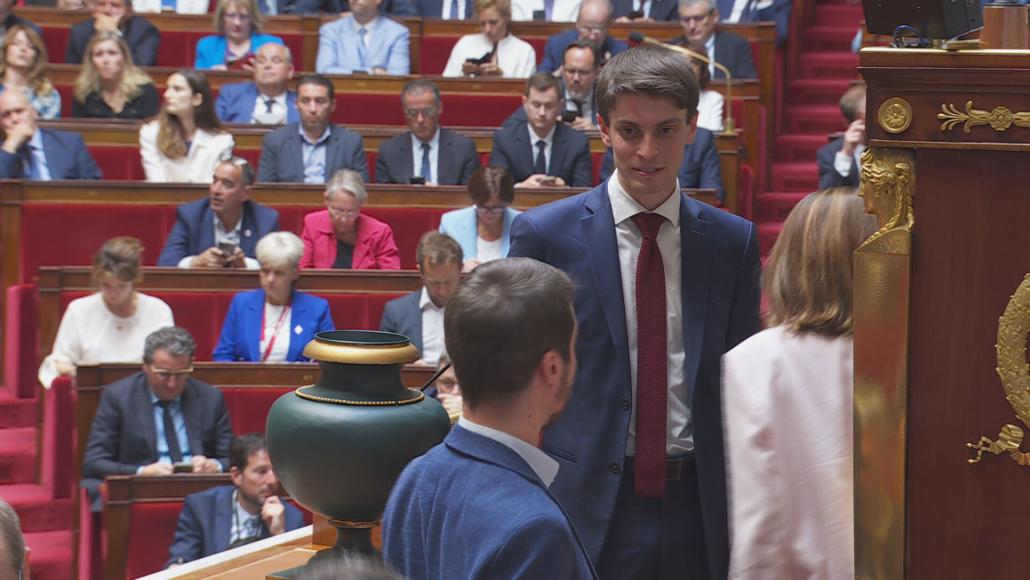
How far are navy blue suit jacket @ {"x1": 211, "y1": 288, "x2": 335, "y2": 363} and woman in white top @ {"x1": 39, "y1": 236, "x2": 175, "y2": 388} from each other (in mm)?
181

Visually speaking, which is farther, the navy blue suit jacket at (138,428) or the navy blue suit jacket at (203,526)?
the navy blue suit jacket at (138,428)

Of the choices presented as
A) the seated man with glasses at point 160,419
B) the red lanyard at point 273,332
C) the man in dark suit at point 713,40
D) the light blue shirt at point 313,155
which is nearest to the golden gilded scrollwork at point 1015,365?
the seated man with glasses at point 160,419

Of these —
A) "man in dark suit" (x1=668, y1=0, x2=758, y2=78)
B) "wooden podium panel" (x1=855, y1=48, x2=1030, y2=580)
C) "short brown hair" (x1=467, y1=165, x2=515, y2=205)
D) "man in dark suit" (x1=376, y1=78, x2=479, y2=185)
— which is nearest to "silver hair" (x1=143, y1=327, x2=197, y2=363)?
"short brown hair" (x1=467, y1=165, x2=515, y2=205)

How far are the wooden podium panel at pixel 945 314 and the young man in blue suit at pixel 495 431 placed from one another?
15.1 inches

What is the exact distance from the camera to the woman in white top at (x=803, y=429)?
1646 millimetres

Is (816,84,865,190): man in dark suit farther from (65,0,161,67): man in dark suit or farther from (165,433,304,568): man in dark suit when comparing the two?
(65,0,161,67): man in dark suit

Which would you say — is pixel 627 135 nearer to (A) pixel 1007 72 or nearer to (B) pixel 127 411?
(A) pixel 1007 72

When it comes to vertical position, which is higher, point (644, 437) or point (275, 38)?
point (275, 38)

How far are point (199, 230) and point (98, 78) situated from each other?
4.20 feet

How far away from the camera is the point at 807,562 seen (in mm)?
1644

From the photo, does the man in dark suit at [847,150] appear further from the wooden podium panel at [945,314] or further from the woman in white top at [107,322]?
the wooden podium panel at [945,314]

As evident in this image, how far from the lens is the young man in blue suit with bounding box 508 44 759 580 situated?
177cm

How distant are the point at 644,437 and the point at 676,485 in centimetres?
7

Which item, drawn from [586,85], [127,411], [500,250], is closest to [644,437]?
[127,411]
